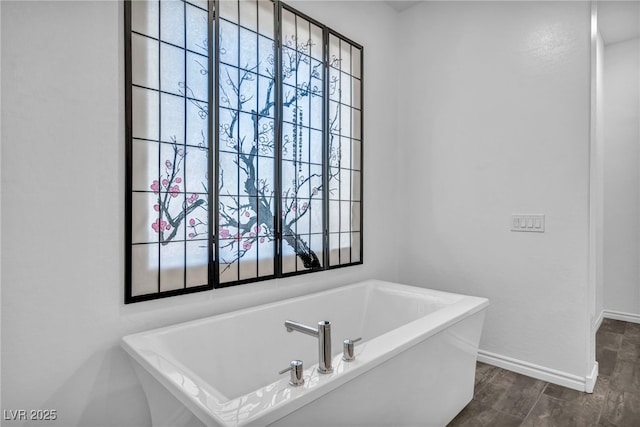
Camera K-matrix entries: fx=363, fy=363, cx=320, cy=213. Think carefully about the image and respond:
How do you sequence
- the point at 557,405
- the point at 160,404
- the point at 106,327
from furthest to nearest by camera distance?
1. the point at 557,405
2. the point at 106,327
3. the point at 160,404

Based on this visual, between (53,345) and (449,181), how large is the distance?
107 inches

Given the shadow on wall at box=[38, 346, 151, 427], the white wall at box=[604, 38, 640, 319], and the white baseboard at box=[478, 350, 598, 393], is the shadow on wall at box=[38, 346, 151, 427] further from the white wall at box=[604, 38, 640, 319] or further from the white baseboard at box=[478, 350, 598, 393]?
the white wall at box=[604, 38, 640, 319]

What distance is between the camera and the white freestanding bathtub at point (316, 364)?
3.67 ft

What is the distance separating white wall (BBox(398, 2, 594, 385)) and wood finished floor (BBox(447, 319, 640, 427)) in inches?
6.5

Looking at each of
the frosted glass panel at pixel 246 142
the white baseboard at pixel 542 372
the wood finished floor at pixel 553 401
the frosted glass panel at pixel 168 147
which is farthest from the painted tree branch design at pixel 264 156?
the white baseboard at pixel 542 372

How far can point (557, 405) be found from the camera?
Result: 2.18 meters

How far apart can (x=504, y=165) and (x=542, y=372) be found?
1475 mm

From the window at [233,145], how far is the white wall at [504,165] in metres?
0.70

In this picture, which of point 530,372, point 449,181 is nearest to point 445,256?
point 449,181

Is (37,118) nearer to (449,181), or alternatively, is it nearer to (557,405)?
(449,181)

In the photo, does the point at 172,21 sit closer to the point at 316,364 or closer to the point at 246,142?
the point at 246,142

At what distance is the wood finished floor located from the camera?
2.01 m

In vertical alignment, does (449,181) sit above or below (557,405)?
above

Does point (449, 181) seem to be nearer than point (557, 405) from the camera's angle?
No
